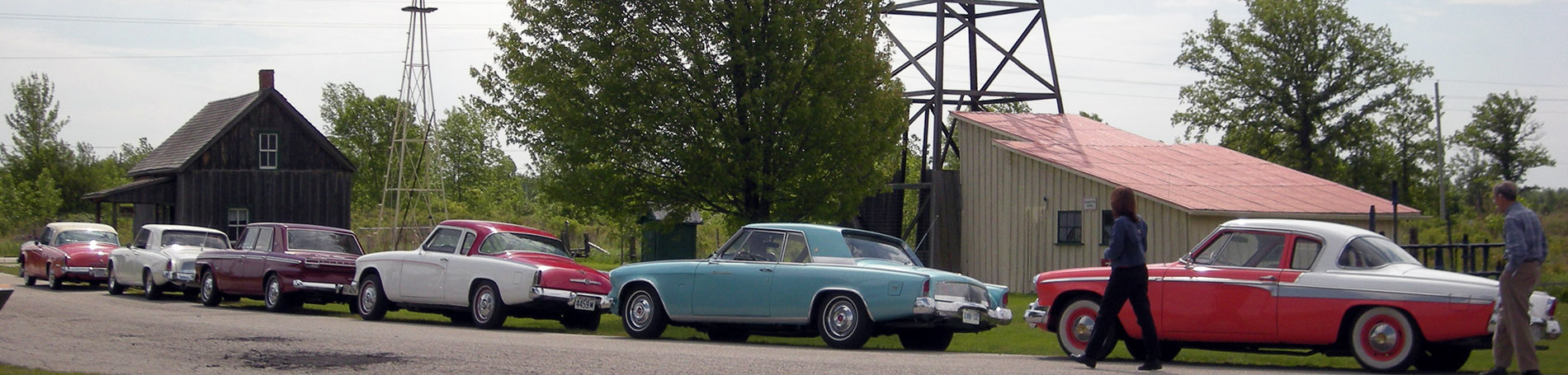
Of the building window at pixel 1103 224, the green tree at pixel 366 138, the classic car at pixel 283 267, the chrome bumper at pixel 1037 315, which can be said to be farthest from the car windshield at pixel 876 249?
the green tree at pixel 366 138

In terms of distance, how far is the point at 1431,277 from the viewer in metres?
10.9

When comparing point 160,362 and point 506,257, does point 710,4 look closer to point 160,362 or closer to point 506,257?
point 506,257

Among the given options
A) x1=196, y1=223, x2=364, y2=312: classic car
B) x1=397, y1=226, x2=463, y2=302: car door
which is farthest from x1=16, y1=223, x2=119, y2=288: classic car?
x1=397, y1=226, x2=463, y2=302: car door

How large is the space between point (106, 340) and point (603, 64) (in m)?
9.11

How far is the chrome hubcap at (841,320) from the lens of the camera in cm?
1368

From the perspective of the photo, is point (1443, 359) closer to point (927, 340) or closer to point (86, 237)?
point (927, 340)

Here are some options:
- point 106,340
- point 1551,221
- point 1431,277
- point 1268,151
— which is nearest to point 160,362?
point 106,340

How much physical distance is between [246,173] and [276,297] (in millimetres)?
25314

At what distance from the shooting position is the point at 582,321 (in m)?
18.2

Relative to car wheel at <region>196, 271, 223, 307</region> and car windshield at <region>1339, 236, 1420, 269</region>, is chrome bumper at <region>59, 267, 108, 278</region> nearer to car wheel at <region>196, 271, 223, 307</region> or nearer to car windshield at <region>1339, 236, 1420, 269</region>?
car wheel at <region>196, 271, 223, 307</region>

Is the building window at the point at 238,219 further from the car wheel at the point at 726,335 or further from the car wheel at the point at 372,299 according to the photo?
the car wheel at the point at 726,335

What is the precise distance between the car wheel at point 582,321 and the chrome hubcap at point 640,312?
1820mm

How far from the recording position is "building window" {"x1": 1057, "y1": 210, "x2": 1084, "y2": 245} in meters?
27.6

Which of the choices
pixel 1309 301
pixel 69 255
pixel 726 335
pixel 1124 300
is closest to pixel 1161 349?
pixel 1309 301
